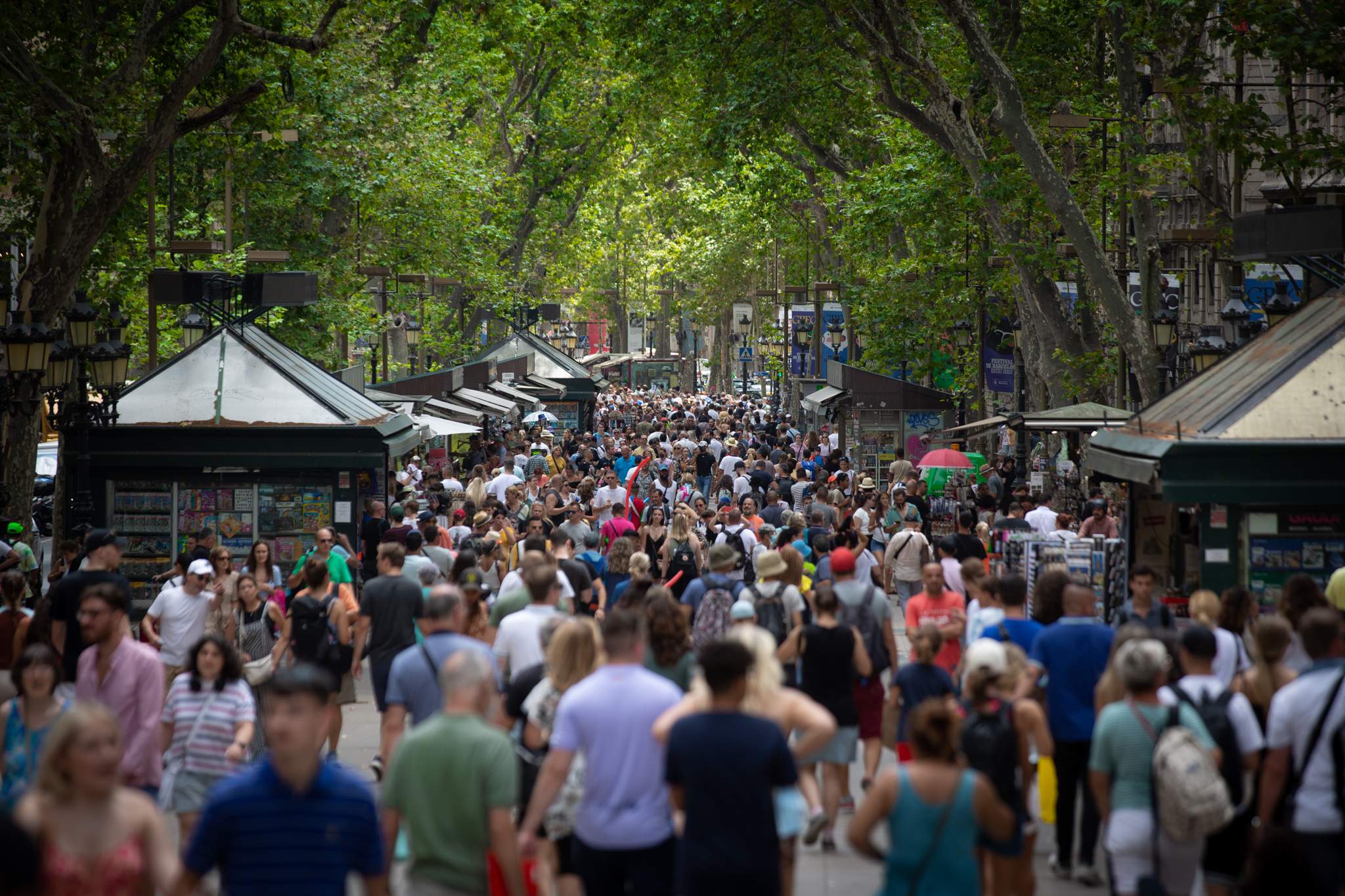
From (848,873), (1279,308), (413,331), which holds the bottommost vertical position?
(848,873)

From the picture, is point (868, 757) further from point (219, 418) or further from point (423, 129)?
point (423, 129)

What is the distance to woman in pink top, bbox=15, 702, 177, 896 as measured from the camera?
4.80m

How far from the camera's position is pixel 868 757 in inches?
374

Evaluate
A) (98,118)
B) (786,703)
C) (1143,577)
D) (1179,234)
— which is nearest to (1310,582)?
(1143,577)

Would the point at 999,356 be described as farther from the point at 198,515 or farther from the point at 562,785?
the point at 562,785

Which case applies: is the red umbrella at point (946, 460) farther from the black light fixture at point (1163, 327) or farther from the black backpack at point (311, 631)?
the black backpack at point (311, 631)

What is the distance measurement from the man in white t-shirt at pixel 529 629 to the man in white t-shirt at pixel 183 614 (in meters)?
2.86

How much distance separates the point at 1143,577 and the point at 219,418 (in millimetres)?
11376

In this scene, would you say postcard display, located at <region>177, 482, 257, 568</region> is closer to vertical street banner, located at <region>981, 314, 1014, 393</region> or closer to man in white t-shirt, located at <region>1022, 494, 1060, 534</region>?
man in white t-shirt, located at <region>1022, 494, 1060, 534</region>

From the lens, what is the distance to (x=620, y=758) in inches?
233

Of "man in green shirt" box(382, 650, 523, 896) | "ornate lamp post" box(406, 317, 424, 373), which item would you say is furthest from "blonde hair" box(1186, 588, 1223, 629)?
"ornate lamp post" box(406, 317, 424, 373)

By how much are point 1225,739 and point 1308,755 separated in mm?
336

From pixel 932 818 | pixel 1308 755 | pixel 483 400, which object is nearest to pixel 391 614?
pixel 932 818

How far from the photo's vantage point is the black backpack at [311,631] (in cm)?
1052
